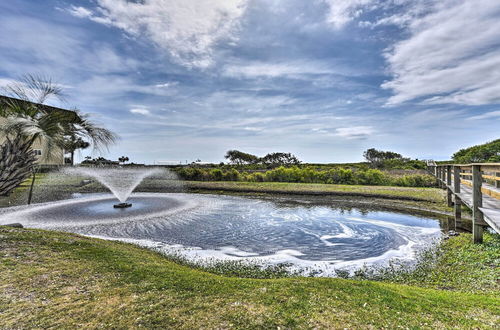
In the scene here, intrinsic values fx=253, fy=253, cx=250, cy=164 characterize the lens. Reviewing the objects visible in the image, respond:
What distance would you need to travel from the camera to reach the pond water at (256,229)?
7.64 m

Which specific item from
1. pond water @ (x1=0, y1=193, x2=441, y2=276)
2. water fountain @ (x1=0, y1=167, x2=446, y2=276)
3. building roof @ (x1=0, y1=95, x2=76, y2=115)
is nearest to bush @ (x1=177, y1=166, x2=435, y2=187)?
water fountain @ (x1=0, y1=167, x2=446, y2=276)

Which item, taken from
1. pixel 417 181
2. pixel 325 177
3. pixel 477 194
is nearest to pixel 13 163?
pixel 477 194

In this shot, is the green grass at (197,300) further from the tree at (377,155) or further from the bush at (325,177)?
the tree at (377,155)

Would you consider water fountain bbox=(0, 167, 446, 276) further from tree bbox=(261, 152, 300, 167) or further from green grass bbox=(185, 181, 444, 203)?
tree bbox=(261, 152, 300, 167)

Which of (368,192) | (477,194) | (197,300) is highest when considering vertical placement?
(477,194)

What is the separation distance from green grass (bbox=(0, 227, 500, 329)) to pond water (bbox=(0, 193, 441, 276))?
92.2 inches

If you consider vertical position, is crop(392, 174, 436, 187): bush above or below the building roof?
below

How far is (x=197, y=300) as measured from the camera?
369cm

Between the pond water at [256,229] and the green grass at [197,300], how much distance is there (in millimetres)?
2341

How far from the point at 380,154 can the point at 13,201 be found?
5841 cm

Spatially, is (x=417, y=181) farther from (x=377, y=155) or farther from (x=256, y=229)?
(x=377, y=155)

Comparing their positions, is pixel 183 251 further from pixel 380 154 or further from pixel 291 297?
pixel 380 154

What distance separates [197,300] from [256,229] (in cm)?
698

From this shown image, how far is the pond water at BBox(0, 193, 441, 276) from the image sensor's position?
25.1 feet
